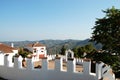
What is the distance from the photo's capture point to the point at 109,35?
17.7 m

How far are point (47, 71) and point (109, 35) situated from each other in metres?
4.93

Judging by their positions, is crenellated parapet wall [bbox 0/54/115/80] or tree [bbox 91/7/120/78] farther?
tree [bbox 91/7/120/78]

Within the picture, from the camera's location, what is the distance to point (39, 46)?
63562 millimetres

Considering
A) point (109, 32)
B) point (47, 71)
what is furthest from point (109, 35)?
point (47, 71)

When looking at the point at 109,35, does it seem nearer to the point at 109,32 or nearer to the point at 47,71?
the point at 109,32

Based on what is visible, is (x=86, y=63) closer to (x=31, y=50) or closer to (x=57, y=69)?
(x=57, y=69)

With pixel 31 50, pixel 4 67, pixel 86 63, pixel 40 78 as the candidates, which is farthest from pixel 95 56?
pixel 31 50

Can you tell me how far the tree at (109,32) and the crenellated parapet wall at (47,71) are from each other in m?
2.63

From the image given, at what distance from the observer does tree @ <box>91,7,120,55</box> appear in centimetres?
1744

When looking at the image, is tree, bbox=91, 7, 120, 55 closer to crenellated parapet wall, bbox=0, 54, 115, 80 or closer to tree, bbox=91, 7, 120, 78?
tree, bbox=91, 7, 120, 78

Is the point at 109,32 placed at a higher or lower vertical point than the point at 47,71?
higher

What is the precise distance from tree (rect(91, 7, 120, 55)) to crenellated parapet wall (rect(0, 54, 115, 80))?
2.63 metres

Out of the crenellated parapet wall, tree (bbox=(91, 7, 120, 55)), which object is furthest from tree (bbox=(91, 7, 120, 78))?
the crenellated parapet wall

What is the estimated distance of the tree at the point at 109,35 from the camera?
1701cm
